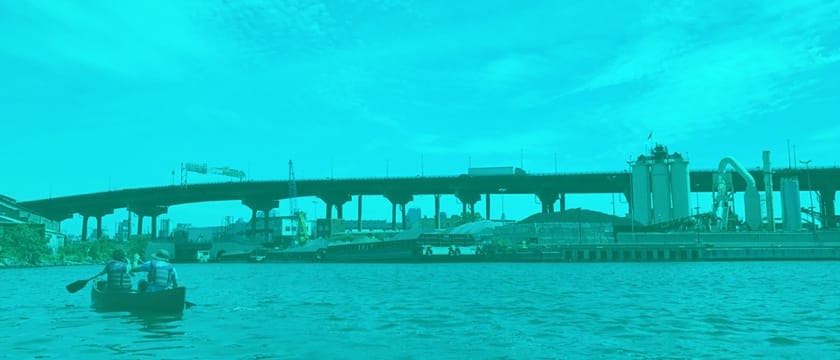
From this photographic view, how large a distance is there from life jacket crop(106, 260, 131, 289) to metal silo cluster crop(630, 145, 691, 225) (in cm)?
17055

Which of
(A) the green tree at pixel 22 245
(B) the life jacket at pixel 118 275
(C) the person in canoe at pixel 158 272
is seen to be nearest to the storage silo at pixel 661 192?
(A) the green tree at pixel 22 245

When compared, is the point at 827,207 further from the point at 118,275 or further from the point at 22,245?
the point at 118,275

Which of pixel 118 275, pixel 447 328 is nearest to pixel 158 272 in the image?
pixel 118 275

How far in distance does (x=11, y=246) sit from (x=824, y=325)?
142525 millimetres

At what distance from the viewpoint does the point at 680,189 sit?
187625 mm

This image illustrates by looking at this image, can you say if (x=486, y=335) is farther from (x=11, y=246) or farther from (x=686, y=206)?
(x=686, y=206)

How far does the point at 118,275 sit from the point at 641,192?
6782 inches

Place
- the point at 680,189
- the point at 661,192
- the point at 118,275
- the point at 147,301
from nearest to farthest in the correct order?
the point at 147,301 < the point at 118,275 < the point at 680,189 < the point at 661,192

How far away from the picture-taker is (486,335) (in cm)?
2486

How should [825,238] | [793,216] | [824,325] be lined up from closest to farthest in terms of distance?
[824,325]
[825,238]
[793,216]

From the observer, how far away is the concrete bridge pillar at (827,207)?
194m

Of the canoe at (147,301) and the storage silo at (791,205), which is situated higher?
the storage silo at (791,205)

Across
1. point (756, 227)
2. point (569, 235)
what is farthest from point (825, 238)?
point (569, 235)

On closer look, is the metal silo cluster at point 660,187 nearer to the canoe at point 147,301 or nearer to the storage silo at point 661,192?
the storage silo at point 661,192
